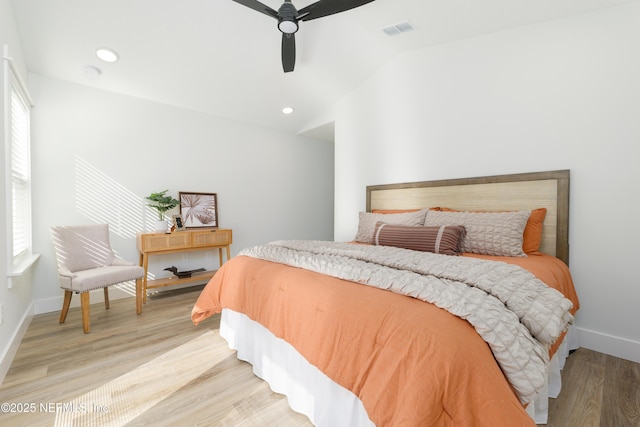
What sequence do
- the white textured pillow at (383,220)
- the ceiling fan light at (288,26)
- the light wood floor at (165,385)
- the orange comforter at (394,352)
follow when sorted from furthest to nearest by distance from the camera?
the white textured pillow at (383,220)
the ceiling fan light at (288,26)
the light wood floor at (165,385)
the orange comforter at (394,352)

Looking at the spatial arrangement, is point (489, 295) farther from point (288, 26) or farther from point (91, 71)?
point (91, 71)

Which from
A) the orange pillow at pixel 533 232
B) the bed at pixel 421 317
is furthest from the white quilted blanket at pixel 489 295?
the orange pillow at pixel 533 232

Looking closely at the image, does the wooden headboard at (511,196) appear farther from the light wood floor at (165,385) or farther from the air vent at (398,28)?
the air vent at (398,28)

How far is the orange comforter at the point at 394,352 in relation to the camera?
2.84ft

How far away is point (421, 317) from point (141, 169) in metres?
3.62

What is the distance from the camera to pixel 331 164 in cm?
558

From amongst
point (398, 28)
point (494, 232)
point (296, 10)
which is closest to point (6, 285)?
point (296, 10)

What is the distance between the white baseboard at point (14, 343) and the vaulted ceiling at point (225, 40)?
2.33 m

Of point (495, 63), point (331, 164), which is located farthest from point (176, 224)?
point (495, 63)

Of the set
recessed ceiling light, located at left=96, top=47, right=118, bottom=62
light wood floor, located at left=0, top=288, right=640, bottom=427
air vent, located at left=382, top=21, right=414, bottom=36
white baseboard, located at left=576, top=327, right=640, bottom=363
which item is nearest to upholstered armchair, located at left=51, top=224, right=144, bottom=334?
light wood floor, located at left=0, top=288, right=640, bottom=427

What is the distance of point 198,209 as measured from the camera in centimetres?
390

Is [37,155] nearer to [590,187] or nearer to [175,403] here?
[175,403]

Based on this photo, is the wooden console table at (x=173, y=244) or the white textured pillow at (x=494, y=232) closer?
the white textured pillow at (x=494, y=232)

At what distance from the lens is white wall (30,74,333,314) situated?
294 cm
